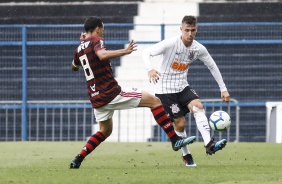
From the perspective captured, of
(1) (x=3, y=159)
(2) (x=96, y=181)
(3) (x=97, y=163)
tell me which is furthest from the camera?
(1) (x=3, y=159)

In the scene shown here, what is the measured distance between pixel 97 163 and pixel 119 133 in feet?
27.1

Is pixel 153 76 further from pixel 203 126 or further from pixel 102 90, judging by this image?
pixel 203 126

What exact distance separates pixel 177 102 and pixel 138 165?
37.2 inches

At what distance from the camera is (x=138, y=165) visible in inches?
463

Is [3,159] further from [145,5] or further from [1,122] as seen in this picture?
[145,5]

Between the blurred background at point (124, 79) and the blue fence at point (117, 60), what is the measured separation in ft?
0.07

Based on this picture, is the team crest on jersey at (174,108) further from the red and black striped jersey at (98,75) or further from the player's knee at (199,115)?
the red and black striped jersey at (98,75)

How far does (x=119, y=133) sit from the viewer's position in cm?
2058

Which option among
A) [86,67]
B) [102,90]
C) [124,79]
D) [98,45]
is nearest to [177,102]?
[102,90]

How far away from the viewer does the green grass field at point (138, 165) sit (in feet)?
31.1

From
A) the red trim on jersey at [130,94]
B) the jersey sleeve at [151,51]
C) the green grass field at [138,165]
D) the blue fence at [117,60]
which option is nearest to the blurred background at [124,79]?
the blue fence at [117,60]

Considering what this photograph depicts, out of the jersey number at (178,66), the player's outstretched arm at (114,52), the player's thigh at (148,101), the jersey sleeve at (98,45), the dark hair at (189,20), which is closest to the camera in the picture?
the player's outstretched arm at (114,52)

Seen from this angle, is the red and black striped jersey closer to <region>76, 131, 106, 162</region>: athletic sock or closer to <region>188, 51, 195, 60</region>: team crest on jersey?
<region>76, 131, 106, 162</region>: athletic sock

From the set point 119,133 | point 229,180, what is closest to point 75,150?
point 119,133
